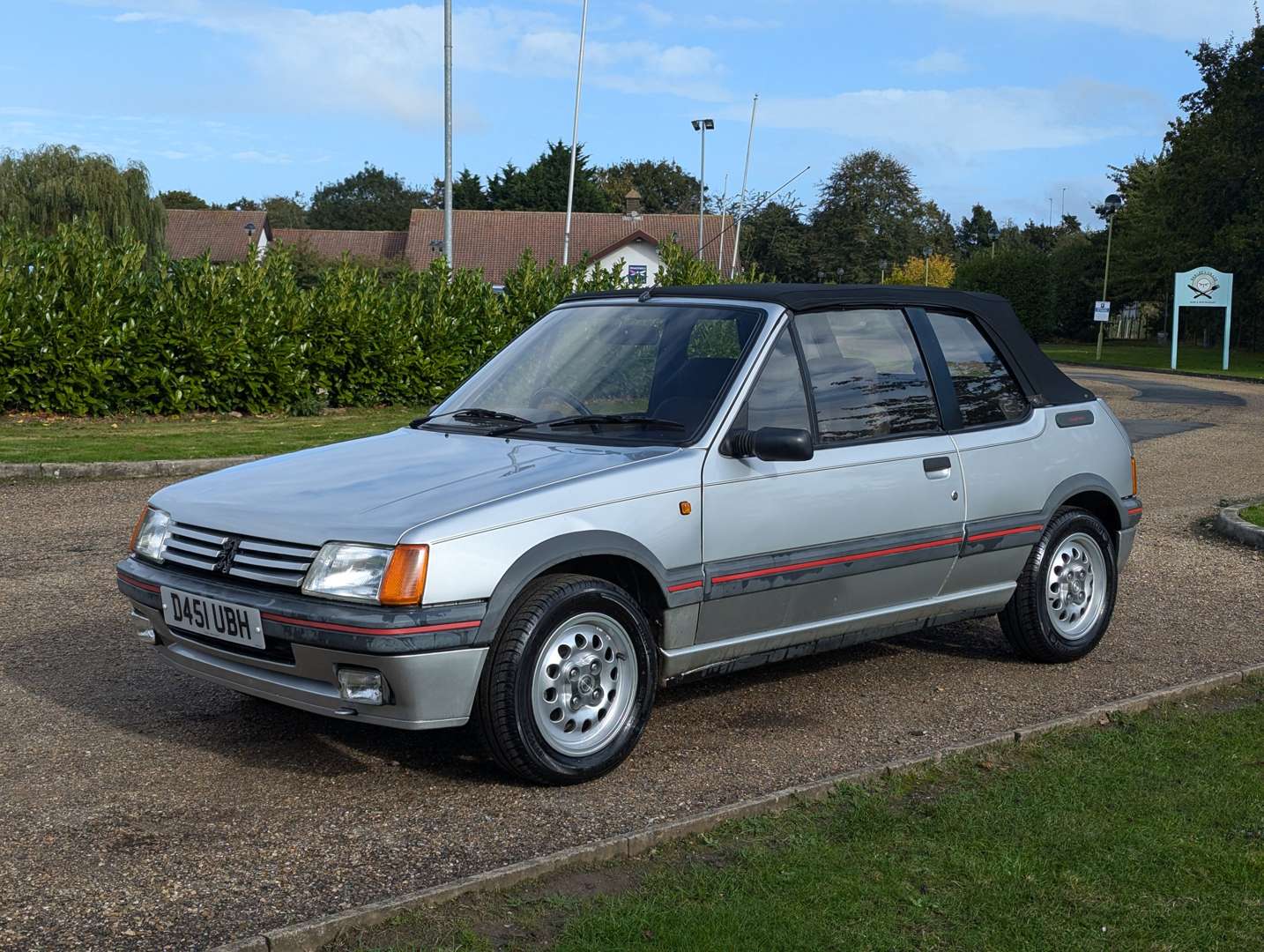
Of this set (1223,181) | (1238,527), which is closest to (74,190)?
(1223,181)

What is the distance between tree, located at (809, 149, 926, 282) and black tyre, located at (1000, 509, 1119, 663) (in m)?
90.3

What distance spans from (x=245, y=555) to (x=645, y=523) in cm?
140

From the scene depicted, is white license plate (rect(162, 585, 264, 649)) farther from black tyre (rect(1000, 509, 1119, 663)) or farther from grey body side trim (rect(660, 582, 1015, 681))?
black tyre (rect(1000, 509, 1119, 663))

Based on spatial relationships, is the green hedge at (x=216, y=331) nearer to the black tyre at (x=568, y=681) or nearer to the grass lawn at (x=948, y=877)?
the black tyre at (x=568, y=681)

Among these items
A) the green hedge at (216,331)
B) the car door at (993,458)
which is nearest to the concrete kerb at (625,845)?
the car door at (993,458)

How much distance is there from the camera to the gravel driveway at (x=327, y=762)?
3.95 metres

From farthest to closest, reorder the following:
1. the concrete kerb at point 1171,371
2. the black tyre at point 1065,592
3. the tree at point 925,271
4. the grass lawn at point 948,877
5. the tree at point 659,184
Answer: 1. the tree at point 659,184
2. the tree at point 925,271
3. the concrete kerb at point 1171,371
4. the black tyre at point 1065,592
5. the grass lawn at point 948,877

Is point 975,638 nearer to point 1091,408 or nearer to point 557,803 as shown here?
point 1091,408

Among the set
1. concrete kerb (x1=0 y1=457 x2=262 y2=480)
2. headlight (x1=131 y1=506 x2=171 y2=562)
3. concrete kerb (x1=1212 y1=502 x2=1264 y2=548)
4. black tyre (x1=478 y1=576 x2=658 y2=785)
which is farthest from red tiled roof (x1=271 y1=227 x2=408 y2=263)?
black tyre (x1=478 y1=576 x2=658 y2=785)

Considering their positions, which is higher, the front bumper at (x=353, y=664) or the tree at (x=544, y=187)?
the tree at (x=544, y=187)

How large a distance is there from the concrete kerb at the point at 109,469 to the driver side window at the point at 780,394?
8384 mm

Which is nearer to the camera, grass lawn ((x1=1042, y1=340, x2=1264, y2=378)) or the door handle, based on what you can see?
the door handle

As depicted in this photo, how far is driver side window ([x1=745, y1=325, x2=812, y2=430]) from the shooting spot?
546cm

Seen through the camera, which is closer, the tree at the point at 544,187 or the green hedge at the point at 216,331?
the green hedge at the point at 216,331
